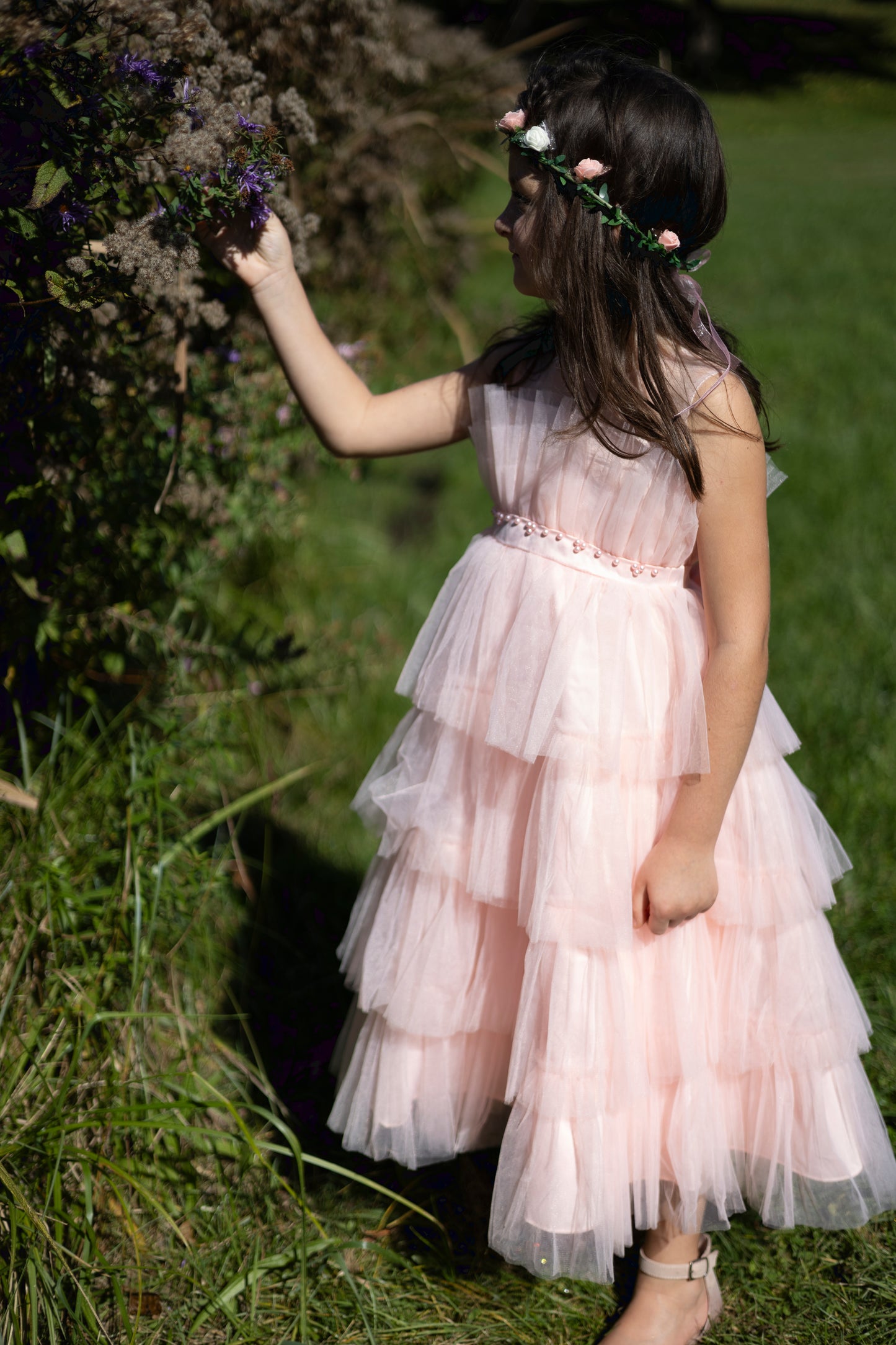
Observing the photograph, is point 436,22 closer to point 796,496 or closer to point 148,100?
point 796,496

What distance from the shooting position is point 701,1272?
169 centimetres

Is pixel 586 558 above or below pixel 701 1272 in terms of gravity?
above

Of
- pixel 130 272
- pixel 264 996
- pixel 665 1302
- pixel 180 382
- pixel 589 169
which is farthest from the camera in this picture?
pixel 264 996

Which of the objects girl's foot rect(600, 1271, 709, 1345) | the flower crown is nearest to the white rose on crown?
the flower crown

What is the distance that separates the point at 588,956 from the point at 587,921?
0.06 metres

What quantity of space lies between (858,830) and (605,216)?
170 centimetres

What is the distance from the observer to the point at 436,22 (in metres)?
3.65

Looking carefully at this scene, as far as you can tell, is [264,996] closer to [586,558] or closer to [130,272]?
[586,558]

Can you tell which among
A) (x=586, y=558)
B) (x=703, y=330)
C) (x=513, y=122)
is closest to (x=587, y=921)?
(x=586, y=558)

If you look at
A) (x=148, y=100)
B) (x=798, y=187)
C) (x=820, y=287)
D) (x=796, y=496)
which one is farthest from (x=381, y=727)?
(x=798, y=187)

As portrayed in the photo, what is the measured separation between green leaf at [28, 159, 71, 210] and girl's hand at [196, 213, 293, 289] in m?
0.23

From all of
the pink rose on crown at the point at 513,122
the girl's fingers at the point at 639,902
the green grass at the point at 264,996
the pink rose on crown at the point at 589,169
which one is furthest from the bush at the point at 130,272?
the girl's fingers at the point at 639,902

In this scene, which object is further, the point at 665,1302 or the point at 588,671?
the point at 665,1302

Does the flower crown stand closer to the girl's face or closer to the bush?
the girl's face
